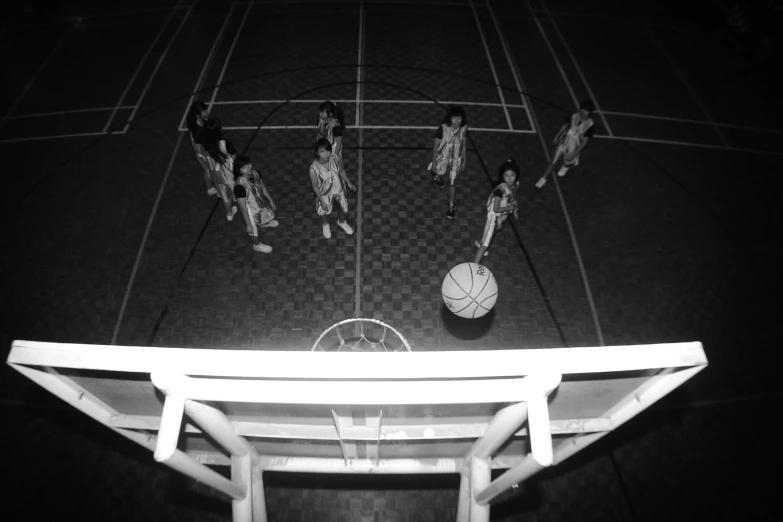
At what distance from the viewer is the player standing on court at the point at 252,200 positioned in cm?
450

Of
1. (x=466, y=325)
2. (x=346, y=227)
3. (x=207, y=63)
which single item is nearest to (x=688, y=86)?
(x=466, y=325)

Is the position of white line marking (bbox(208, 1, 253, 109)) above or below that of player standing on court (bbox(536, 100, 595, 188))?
above

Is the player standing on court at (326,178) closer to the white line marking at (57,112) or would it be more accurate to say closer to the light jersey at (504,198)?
the light jersey at (504,198)

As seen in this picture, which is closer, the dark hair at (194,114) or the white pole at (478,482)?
the white pole at (478,482)

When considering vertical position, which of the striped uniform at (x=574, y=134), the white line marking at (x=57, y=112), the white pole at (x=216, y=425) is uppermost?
the white line marking at (x=57, y=112)

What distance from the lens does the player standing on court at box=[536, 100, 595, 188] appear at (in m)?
5.31

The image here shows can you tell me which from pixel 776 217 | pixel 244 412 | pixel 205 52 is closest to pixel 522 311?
pixel 244 412

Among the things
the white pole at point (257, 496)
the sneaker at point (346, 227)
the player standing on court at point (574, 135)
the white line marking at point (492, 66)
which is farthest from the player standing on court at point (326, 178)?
the white line marking at point (492, 66)

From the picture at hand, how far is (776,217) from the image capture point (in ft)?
20.1

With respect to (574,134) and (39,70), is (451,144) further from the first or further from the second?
(39,70)

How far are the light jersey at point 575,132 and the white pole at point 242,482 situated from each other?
5.53 meters

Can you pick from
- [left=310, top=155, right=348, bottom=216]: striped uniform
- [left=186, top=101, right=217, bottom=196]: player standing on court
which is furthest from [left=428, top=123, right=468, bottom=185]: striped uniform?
[left=186, top=101, right=217, bottom=196]: player standing on court

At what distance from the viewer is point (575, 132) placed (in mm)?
5555

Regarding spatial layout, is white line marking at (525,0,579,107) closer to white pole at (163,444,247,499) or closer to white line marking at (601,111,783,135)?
white line marking at (601,111,783,135)
